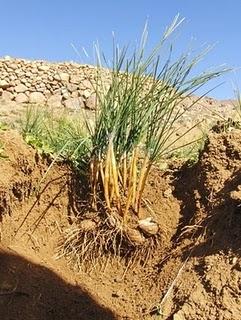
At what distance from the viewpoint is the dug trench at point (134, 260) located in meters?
3.45

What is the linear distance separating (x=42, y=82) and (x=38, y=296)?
11206 millimetres

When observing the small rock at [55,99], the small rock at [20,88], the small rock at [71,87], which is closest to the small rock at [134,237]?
the small rock at [55,99]

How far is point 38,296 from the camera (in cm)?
355

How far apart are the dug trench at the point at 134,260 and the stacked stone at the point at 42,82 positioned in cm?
938

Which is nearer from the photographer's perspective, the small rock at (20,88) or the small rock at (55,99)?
the small rock at (55,99)

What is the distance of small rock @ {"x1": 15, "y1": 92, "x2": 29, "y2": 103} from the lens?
1402 cm

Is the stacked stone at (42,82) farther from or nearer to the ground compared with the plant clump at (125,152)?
farther from the ground

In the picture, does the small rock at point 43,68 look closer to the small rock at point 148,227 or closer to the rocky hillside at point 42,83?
the rocky hillside at point 42,83

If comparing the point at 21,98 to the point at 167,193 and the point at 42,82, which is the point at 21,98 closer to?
the point at 42,82

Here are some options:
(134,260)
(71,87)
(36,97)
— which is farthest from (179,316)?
(36,97)

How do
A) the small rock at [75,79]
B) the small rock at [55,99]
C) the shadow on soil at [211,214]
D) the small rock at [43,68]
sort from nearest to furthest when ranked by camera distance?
1. the shadow on soil at [211,214]
2. the small rock at [55,99]
3. the small rock at [75,79]
4. the small rock at [43,68]

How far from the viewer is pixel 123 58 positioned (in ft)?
13.9

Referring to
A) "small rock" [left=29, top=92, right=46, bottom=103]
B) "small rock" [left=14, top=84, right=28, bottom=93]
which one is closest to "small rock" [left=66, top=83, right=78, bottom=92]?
"small rock" [left=29, top=92, right=46, bottom=103]

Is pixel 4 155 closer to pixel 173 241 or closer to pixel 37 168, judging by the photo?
pixel 37 168
